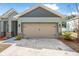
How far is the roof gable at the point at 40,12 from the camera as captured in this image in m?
20.8

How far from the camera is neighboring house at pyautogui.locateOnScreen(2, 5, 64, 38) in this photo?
20828mm

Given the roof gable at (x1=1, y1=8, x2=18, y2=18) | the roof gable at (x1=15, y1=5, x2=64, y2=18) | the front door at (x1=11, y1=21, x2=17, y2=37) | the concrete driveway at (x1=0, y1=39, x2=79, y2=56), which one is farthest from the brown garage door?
the concrete driveway at (x1=0, y1=39, x2=79, y2=56)

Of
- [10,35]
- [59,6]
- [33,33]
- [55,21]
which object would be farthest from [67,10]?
[10,35]

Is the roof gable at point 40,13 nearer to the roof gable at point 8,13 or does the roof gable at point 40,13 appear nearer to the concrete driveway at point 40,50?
the roof gable at point 8,13

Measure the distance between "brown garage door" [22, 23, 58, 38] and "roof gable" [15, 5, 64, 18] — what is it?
3.74 feet

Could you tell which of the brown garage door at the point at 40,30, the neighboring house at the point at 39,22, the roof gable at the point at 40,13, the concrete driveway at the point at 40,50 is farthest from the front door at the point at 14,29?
the concrete driveway at the point at 40,50

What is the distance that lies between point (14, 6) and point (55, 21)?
5552 mm

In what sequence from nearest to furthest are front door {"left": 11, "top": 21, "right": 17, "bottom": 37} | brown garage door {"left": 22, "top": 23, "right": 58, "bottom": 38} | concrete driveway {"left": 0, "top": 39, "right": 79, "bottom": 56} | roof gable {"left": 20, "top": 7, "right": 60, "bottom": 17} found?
concrete driveway {"left": 0, "top": 39, "right": 79, "bottom": 56}
brown garage door {"left": 22, "top": 23, "right": 58, "bottom": 38}
roof gable {"left": 20, "top": 7, "right": 60, "bottom": 17}
front door {"left": 11, "top": 21, "right": 17, "bottom": 37}

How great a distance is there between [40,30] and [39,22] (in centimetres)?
92

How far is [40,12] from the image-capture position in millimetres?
20984

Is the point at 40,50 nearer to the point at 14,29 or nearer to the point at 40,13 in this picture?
the point at 40,13

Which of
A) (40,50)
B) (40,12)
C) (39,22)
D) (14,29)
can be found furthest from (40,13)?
(40,50)

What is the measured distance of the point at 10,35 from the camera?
860 inches

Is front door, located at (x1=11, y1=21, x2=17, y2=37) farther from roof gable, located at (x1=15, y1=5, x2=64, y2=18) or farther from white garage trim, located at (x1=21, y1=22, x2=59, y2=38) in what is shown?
roof gable, located at (x1=15, y1=5, x2=64, y2=18)
